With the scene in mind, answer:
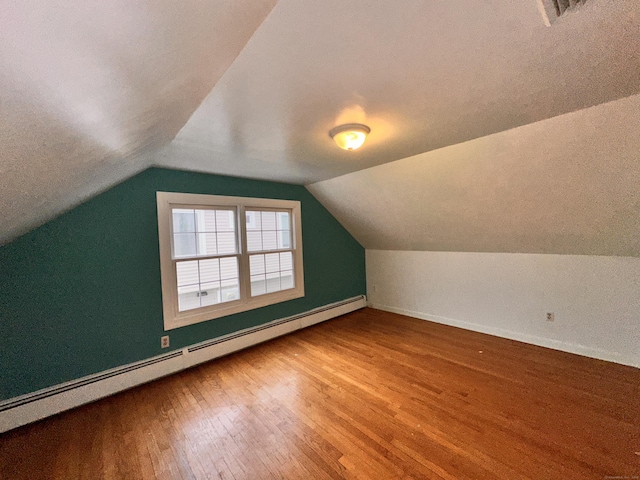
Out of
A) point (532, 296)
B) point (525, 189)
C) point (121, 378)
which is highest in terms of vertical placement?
point (525, 189)

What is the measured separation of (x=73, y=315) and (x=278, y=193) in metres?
2.68

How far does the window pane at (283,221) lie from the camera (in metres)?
4.11

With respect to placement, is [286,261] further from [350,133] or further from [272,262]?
[350,133]

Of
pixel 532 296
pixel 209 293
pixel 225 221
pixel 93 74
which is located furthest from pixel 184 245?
pixel 532 296

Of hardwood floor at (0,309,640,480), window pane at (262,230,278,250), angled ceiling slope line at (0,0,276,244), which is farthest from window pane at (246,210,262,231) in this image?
angled ceiling slope line at (0,0,276,244)

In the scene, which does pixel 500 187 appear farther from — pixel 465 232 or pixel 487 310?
pixel 487 310

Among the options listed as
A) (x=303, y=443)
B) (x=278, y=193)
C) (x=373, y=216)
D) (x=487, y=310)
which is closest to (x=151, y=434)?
(x=303, y=443)

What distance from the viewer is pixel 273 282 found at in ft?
13.1

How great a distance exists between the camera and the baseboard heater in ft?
7.07

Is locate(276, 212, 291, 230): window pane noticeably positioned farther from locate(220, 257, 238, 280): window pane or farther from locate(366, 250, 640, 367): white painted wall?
locate(366, 250, 640, 367): white painted wall

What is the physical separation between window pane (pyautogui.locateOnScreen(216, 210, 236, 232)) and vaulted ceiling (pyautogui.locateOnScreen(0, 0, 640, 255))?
1.01 metres

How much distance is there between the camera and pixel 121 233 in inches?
104

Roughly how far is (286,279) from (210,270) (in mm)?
1232

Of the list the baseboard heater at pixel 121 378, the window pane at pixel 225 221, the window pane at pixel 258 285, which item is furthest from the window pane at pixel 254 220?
the baseboard heater at pixel 121 378
